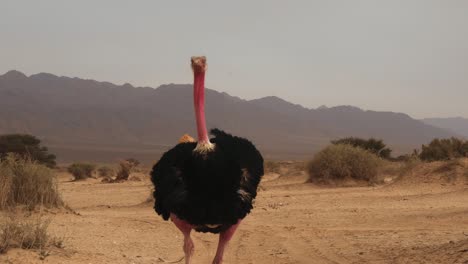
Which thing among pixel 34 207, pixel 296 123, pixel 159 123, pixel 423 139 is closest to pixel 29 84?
pixel 159 123

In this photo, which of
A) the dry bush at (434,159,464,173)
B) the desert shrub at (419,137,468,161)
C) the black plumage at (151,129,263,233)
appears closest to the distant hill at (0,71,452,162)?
the desert shrub at (419,137,468,161)

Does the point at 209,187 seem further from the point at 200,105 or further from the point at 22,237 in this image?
the point at 22,237

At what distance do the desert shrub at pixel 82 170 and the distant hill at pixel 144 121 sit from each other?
33.3 meters

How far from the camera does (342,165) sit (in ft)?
60.3

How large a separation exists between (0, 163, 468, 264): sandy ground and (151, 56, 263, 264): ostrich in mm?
1673

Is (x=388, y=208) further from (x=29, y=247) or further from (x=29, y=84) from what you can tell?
(x=29, y=84)

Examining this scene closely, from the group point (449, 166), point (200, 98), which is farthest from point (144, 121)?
point (200, 98)

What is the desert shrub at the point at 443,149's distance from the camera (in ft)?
76.9

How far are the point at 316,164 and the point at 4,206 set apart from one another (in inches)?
461

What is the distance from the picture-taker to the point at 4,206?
9570 millimetres

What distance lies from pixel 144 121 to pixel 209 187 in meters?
113

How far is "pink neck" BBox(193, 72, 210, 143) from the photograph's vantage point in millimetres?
5133

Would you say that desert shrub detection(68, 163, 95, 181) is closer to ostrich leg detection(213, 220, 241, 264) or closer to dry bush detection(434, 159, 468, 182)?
dry bush detection(434, 159, 468, 182)

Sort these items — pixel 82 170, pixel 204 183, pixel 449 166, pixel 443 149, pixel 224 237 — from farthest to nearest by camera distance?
pixel 82 170
pixel 443 149
pixel 449 166
pixel 224 237
pixel 204 183
